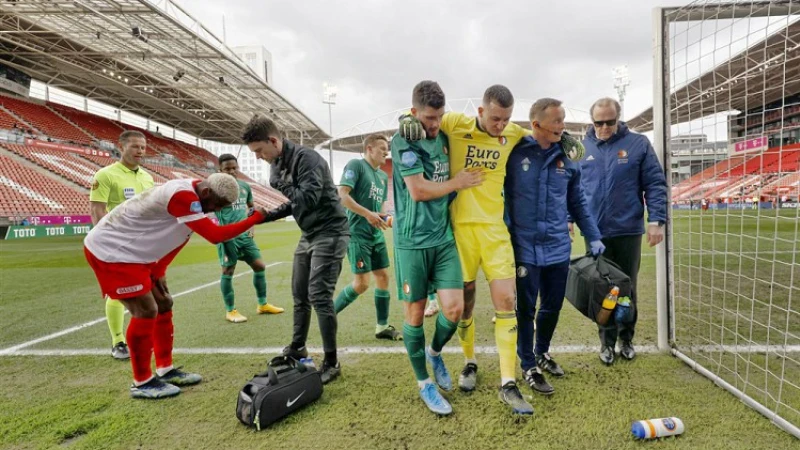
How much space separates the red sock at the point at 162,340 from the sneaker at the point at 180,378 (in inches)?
3.0

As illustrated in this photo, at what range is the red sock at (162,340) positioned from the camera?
10.0ft

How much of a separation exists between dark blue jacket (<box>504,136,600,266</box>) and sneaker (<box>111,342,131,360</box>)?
11.2 feet

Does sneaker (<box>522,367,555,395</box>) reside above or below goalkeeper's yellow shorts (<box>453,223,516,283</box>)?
below

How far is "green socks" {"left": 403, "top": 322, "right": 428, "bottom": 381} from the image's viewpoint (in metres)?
2.58

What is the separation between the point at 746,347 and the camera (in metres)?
3.26

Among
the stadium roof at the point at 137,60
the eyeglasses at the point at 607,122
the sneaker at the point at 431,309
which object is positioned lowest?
the sneaker at the point at 431,309

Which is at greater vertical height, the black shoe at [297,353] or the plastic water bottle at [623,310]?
the plastic water bottle at [623,310]

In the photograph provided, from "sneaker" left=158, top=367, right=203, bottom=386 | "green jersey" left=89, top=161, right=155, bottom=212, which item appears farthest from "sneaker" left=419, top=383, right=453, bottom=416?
"green jersey" left=89, top=161, right=155, bottom=212

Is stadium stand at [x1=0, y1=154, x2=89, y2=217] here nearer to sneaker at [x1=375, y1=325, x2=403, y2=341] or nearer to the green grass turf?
the green grass turf

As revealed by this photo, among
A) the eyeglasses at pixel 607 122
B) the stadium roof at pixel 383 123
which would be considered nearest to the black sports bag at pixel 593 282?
the eyeglasses at pixel 607 122

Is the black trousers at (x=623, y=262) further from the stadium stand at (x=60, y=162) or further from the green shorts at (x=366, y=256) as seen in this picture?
the stadium stand at (x=60, y=162)

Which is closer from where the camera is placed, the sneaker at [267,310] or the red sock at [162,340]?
the red sock at [162,340]

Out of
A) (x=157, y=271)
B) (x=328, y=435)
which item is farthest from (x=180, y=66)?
(x=328, y=435)

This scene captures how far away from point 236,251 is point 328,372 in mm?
2430
